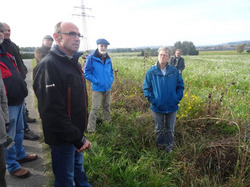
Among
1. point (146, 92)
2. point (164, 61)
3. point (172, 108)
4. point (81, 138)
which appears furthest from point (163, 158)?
point (81, 138)

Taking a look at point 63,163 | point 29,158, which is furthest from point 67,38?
point 29,158

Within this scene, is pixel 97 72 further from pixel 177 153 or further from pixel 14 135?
pixel 177 153

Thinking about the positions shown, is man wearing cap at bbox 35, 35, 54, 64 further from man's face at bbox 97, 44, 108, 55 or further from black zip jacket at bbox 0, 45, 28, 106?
black zip jacket at bbox 0, 45, 28, 106

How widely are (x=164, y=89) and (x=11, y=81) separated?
2342 millimetres

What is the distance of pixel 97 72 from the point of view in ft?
12.9

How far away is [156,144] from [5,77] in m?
2.76

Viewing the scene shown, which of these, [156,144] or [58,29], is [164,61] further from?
[58,29]

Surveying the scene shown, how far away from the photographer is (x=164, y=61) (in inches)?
117

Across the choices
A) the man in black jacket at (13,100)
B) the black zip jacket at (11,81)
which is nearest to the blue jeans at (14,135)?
the man in black jacket at (13,100)

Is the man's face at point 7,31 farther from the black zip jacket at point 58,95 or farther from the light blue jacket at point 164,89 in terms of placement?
the light blue jacket at point 164,89

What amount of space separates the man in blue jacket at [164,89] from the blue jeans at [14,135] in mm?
2104

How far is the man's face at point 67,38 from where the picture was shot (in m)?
1.67

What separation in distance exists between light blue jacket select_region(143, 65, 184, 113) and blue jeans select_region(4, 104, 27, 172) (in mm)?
2104

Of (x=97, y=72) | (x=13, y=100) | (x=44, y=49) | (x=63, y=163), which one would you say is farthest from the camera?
(x=44, y=49)
